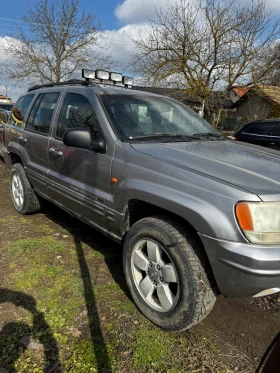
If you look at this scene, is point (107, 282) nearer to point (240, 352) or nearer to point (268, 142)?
point (240, 352)

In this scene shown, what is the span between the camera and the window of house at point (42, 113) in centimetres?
393

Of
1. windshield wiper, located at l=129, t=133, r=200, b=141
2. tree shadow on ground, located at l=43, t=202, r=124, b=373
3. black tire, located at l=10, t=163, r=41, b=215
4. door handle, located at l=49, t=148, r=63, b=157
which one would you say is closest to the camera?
tree shadow on ground, located at l=43, t=202, r=124, b=373

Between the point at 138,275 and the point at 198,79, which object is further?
the point at 198,79

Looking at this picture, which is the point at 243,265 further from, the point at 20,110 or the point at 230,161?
the point at 20,110

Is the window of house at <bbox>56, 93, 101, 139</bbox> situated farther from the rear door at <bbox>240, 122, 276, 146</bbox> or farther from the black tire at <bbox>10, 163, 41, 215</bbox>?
the rear door at <bbox>240, 122, 276, 146</bbox>

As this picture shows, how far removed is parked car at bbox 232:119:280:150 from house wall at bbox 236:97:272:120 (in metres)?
17.8

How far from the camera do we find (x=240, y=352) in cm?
223

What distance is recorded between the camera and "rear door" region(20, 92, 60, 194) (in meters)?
3.92

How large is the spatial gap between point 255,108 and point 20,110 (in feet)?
85.4

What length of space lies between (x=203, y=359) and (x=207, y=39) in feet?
60.0

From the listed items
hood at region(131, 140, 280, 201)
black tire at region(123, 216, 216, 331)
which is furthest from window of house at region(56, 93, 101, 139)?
black tire at region(123, 216, 216, 331)

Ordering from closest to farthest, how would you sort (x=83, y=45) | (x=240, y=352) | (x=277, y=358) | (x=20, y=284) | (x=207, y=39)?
(x=277, y=358)
(x=240, y=352)
(x=20, y=284)
(x=207, y=39)
(x=83, y=45)

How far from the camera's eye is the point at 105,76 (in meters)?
3.95

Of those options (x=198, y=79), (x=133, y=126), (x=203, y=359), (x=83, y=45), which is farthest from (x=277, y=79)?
(x=203, y=359)
